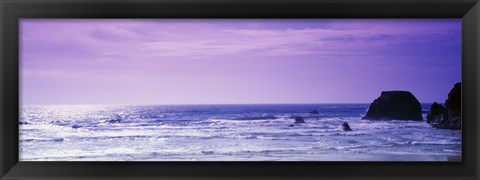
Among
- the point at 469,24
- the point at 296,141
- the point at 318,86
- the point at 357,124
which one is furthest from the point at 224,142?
the point at 469,24

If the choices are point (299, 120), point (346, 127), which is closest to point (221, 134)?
point (299, 120)

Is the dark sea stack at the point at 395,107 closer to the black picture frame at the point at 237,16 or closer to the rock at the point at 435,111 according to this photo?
the rock at the point at 435,111

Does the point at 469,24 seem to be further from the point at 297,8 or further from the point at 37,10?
the point at 37,10

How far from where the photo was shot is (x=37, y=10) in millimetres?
1555

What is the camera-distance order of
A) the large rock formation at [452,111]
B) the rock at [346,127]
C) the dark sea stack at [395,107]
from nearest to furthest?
the large rock formation at [452,111]
the dark sea stack at [395,107]
the rock at [346,127]

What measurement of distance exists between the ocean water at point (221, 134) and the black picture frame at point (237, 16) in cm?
61

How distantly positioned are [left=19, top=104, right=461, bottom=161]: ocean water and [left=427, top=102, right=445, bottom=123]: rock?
5 cm

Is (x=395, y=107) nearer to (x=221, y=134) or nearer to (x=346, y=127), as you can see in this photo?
(x=346, y=127)

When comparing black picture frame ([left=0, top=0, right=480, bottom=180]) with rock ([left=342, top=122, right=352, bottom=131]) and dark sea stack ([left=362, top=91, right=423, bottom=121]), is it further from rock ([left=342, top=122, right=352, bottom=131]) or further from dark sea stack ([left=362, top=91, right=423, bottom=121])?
rock ([left=342, top=122, right=352, bottom=131])

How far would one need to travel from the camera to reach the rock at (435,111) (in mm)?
2391

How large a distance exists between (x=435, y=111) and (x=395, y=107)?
0.34 m

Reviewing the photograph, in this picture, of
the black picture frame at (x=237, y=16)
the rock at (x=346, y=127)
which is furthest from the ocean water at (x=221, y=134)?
the black picture frame at (x=237, y=16)

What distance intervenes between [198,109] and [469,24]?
1628 millimetres

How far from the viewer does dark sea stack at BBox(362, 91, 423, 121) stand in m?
2.72
